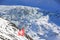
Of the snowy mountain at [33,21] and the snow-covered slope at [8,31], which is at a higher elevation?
the snowy mountain at [33,21]

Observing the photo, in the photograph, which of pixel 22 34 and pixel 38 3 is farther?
pixel 38 3

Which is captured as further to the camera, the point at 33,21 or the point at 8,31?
the point at 33,21

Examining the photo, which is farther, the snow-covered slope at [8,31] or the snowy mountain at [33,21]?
the snowy mountain at [33,21]

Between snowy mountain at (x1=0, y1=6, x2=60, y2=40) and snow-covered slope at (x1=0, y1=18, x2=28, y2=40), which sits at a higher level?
snowy mountain at (x1=0, y1=6, x2=60, y2=40)

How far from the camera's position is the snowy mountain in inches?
53.5

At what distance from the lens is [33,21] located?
1.39 m


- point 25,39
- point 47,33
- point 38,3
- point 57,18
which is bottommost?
point 25,39

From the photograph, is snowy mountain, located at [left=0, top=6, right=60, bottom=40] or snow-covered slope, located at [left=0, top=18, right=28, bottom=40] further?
snowy mountain, located at [left=0, top=6, right=60, bottom=40]

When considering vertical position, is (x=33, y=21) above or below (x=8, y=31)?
above

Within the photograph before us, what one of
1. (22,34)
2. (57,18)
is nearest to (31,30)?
(22,34)

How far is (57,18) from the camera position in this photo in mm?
1390

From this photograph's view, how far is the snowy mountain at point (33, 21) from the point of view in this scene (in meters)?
1.36

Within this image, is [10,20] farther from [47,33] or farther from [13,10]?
[47,33]

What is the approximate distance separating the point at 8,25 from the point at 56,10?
16.0 inches
